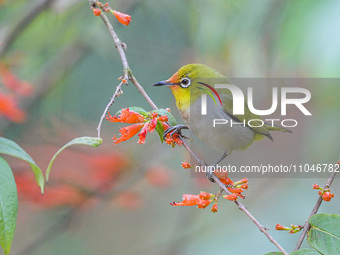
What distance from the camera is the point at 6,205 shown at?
1.18ft

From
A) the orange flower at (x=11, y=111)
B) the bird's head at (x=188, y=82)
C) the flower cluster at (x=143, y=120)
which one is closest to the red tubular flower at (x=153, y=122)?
the flower cluster at (x=143, y=120)

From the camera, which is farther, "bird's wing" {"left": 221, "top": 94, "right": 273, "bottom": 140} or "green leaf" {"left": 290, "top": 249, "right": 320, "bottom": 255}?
"bird's wing" {"left": 221, "top": 94, "right": 273, "bottom": 140}

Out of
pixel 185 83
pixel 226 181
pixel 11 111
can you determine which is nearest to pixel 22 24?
pixel 11 111

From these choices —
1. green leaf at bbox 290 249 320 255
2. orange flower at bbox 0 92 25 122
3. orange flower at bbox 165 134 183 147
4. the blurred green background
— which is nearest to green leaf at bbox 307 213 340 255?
green leaf at bbox 290 249 320 255

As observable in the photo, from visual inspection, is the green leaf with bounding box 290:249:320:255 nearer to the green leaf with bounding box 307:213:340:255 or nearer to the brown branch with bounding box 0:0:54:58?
the green leaf with bounding box 307:213:340:255

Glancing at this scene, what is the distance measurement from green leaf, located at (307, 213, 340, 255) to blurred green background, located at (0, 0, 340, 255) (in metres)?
0.48

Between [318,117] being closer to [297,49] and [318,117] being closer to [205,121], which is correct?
[297,49]

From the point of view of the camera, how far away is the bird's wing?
599mm

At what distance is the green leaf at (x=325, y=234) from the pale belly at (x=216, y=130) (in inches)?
7.9

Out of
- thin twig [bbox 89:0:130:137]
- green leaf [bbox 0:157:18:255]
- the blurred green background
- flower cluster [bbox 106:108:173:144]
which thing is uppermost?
thin twig [bbox 89:0:130:137]

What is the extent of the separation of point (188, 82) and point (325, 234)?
24 cm

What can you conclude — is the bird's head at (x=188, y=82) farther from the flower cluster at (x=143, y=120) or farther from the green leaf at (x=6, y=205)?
the green leaf at (x=6, y=205)

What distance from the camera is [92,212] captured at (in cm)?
129

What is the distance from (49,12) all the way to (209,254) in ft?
2.13
